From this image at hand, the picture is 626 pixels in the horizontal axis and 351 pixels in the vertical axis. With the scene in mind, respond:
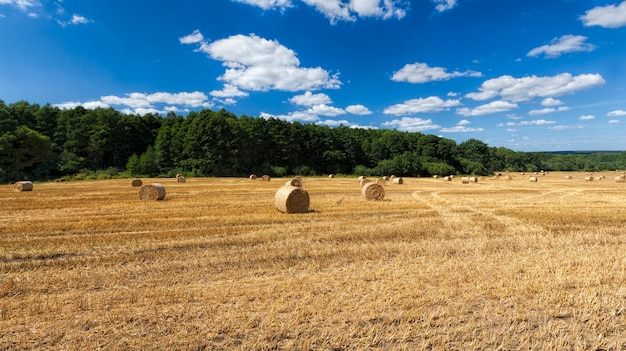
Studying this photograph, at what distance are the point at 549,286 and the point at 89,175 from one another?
4951cm

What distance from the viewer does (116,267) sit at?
6523mm

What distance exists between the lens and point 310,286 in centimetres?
552

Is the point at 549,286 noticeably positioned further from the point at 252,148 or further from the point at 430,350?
the point at 252,148

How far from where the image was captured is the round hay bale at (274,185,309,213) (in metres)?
13.8

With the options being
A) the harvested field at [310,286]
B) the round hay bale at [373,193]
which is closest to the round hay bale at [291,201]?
the harvested field at [310,286]

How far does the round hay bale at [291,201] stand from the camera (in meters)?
13.8

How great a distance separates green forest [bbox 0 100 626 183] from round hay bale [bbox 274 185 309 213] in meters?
36.7

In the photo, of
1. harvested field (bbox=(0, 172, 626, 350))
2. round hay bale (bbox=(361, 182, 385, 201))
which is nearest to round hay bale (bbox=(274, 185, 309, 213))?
harvested field (bbox=(0, 172, 626, 350))

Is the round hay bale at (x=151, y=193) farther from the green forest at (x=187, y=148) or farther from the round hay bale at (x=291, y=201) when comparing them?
the green forest at (x=187, y=148)

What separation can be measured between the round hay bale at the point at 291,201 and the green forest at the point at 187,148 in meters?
36.7

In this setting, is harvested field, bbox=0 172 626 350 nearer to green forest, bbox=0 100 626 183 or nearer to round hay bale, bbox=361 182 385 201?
round hay bale, bbox=361 182 385 201

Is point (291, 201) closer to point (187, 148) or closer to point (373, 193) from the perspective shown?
point (373, 193)

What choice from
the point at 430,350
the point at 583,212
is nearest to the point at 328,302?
the point at 430,350

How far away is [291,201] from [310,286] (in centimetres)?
841
